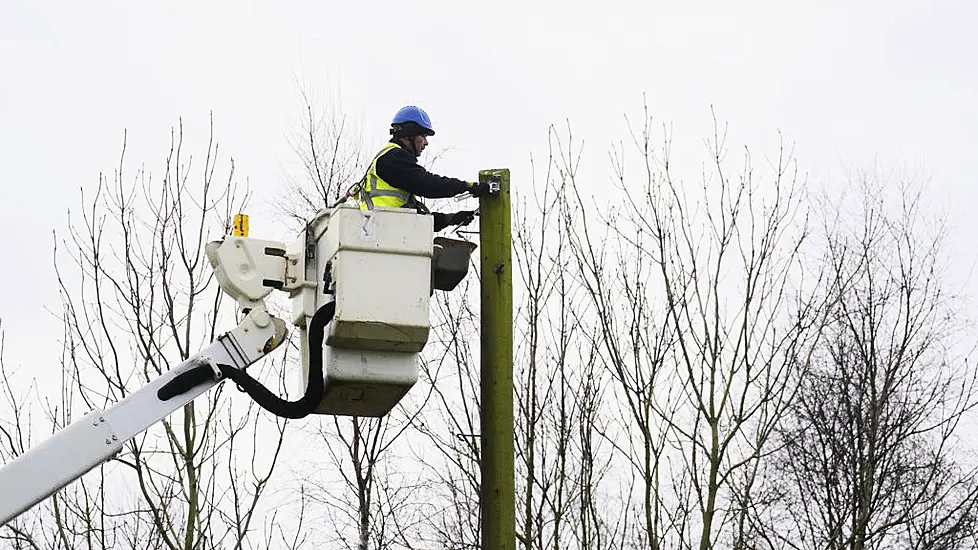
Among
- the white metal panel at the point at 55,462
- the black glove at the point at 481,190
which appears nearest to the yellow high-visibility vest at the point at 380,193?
the black glove at the point at 481,190

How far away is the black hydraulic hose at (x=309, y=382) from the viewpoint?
5500mm

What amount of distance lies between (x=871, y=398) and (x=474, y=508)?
178 inches

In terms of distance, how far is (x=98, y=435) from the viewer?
17.2 ft

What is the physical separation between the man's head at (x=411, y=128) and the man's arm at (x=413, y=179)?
346 millimetres

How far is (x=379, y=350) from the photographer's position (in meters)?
5.58

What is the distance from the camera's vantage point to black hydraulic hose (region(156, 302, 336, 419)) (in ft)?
17.9

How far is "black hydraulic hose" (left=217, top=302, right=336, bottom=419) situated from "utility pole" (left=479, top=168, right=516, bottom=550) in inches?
27.7

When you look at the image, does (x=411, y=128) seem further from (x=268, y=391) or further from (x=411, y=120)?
(x=268, y=391)

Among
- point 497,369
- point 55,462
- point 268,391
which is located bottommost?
point 55,462

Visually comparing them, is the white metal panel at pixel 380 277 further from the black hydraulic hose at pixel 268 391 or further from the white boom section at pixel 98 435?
the white boom section at pixel 98 435

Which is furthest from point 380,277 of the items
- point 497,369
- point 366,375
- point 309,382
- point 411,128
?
point 411,128

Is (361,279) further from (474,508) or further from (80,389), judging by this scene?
(474,508)

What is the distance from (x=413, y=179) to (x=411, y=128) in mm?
516

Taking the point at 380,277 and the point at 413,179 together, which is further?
the point at 413,179
